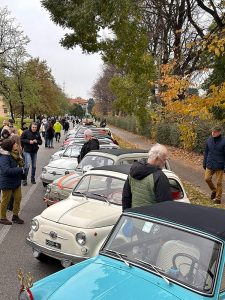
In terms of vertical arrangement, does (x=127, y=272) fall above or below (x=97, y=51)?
below

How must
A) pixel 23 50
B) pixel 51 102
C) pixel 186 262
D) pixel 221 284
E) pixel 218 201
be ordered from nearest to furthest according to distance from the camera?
pixel 221 284 → pixel 186 262 → pixel 218 201 → pixel 23 50 → pixel 51 102

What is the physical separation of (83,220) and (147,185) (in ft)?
3.98

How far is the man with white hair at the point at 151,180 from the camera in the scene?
5.12 metres

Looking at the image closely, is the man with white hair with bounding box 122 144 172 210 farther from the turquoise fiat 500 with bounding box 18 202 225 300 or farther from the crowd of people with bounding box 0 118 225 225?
the turquoise fiat 500 with bounding box 18 202 225 300

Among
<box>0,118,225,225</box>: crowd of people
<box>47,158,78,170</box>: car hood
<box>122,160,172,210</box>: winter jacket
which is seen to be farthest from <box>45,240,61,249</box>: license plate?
<box>47,158,78,170</box>: car hood

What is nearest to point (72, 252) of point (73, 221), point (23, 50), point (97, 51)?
point (73, 221)

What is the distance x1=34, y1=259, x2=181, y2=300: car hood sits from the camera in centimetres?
338

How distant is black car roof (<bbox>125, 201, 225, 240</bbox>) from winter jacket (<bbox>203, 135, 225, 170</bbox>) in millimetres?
5787

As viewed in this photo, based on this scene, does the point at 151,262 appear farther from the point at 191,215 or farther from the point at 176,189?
the point at 176,189

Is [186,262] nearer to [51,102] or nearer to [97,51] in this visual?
[97,51]

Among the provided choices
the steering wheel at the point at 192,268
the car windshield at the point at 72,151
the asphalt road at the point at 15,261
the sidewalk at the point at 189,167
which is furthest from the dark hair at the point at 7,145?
the sidewalk at the point at 189,167

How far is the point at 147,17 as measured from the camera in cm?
2966

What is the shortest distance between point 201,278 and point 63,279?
125cm

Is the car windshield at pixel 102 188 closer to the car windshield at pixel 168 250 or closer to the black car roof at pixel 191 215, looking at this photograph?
the black car roof at pixel 191 215
